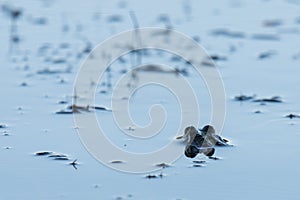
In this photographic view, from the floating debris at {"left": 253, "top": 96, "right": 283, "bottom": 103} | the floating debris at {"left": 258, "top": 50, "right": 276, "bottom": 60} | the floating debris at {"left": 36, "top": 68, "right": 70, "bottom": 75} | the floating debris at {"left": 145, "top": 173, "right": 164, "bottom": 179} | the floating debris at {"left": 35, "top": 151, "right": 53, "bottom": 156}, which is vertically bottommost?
the floating debris at {"left": 145, "top": 173, "right": 164, "bottom": 179}

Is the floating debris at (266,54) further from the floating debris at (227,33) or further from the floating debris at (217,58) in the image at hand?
the floating debris at (227,33)

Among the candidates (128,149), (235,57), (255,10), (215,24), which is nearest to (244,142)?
(128,149)

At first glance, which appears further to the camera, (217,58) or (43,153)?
(217,58)

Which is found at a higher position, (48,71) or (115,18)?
(115,18)

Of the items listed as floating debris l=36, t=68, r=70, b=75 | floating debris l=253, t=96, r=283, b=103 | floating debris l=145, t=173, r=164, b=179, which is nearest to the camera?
floating debris l=145, t=173, r=164, b=179

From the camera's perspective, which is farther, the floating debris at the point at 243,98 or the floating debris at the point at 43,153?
the floating debris at the point at 243,98

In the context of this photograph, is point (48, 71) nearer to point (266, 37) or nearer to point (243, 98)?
point (243, 98)

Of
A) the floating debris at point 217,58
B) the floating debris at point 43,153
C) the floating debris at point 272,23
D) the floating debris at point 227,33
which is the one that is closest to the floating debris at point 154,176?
the floating debris at point 43,153

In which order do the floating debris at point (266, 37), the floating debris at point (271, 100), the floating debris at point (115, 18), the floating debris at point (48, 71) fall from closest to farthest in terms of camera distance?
the floating debris at point (271, 100)
the floating debris at point (48, 71)
the floating debris at point (266, 37)
the floating debris at point (115, 18)

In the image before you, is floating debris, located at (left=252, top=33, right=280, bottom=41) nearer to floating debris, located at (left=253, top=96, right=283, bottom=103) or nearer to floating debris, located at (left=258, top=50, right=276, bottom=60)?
floating debris, located at (left=258, top=50, right=276, bottom=60)

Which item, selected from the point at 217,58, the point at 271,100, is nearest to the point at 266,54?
the point at 217,58

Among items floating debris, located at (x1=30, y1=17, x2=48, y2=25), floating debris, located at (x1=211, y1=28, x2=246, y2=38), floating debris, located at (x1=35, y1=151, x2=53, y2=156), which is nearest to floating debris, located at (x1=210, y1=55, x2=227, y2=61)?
floating debris, located at (x1=211, y1=28, x2=246, y2=38)

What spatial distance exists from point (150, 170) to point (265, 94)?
1.38 metres

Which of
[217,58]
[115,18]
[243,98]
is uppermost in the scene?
[115,18]
